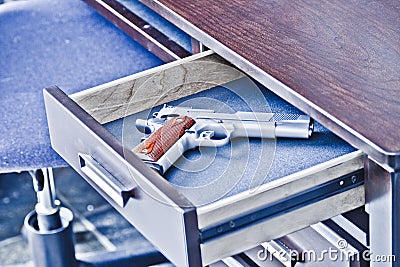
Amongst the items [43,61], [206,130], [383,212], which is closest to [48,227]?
[43,61]

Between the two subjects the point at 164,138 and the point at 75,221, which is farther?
the point at 75,221

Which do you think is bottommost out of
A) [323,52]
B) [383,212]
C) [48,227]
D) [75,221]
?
[75,221]

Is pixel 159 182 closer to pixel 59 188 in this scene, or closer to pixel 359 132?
pixel 359 132

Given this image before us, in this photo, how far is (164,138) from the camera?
0.97 meters

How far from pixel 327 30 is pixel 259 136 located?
0.17 metres

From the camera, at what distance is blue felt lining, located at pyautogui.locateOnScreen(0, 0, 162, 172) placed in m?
1.22

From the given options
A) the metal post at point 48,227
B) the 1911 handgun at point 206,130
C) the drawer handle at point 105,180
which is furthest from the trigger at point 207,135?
the metal post at point 48,227

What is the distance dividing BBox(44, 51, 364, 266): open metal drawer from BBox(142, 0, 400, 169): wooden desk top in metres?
0.05

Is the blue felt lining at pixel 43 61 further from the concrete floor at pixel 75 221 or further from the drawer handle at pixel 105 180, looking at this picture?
the concrete floor at pixel 75 221

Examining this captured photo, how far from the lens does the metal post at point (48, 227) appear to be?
4.66 feet

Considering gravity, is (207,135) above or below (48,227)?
above

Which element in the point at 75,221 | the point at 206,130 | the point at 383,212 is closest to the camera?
the point at 383,212

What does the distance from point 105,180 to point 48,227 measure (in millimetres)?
543

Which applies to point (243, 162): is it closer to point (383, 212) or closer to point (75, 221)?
point (383, 212)
